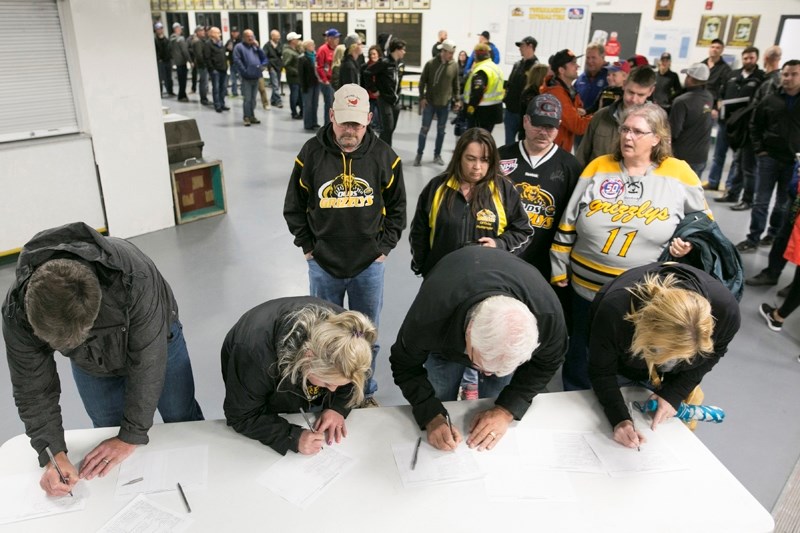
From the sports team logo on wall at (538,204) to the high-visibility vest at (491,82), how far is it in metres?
3.93

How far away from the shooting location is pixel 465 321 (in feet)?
5.29

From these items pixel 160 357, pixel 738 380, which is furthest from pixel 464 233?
pixel 738 380

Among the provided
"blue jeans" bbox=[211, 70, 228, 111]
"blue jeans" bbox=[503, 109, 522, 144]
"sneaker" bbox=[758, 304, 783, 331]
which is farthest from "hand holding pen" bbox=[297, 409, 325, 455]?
"blue jeans" bbox=[211, 70, 228, 111]

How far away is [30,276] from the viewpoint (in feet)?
4.27

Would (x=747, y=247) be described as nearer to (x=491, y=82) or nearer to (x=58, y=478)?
(x=491, y=82)

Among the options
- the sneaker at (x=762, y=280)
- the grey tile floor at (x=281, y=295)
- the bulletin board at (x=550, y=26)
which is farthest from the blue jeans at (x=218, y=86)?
the sneaker at (x=762, y=280)

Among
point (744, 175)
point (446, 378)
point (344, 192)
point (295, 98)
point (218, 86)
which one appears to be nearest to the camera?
point (446, 378)

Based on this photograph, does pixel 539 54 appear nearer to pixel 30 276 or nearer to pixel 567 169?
pixel 567 169

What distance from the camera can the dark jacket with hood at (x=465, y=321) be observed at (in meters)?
1.64

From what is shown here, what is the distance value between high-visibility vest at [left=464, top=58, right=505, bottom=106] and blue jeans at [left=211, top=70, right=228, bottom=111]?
5630mm

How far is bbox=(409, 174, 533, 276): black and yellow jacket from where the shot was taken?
2.37m

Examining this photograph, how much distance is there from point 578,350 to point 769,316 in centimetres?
179

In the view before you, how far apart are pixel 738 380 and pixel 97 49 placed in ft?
15.2

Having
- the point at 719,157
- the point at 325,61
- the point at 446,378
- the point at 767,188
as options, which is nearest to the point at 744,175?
the point at 719,157
